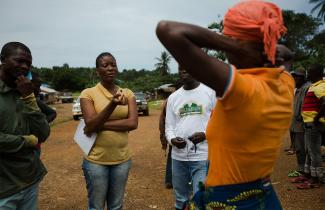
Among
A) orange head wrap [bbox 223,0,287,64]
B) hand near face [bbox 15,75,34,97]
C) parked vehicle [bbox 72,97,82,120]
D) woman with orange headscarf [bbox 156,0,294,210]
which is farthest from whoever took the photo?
parked vehicle [bbox 72,97,82,120]

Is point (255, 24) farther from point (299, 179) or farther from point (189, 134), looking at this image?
point (299, 179)

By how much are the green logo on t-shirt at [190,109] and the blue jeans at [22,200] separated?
5.73 ft

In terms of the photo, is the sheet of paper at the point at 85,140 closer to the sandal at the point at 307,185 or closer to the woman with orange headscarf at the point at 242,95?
the woman with orange headscarf at the point at 242,95

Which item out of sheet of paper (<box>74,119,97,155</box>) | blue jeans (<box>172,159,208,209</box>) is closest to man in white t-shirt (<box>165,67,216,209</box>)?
blue jeans (<box>172,159,208,209</box>)

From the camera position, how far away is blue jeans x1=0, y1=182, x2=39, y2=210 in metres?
2.72

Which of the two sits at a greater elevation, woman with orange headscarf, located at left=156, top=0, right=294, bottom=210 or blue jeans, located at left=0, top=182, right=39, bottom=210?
woman with orange headscarf, located at left=156, top=0, right=294, bottom=210

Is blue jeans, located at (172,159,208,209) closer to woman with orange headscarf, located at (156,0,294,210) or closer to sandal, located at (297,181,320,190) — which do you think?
woman with orange headscarf, located at (156,0,294,210)

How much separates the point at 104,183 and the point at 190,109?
4.01 ft

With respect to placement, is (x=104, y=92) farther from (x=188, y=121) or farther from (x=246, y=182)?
(x=246, y=182)

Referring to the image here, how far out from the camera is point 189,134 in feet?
13.1

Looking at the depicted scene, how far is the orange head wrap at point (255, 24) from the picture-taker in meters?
1.53

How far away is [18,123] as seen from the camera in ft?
9.33

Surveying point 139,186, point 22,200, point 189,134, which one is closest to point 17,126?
point 22,200

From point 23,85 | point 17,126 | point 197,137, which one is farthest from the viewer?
point 197,137
